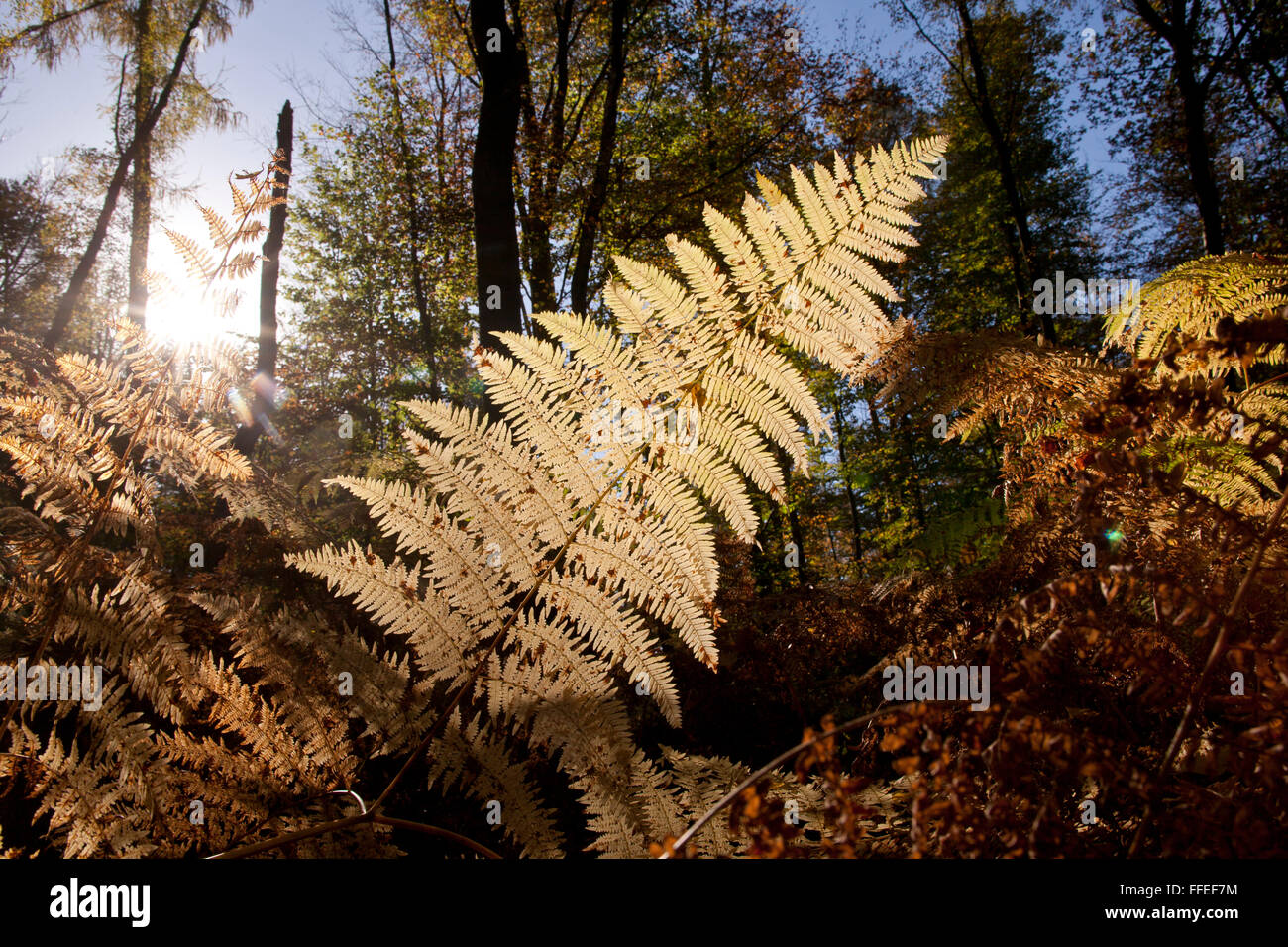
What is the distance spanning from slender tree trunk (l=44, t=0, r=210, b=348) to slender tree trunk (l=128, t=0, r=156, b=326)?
313 mm

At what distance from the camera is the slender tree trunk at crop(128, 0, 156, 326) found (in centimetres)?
1321

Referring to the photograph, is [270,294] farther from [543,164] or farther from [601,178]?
[601,178]

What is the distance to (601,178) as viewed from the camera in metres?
10.0

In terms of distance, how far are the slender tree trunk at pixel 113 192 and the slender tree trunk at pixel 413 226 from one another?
406 centimetres

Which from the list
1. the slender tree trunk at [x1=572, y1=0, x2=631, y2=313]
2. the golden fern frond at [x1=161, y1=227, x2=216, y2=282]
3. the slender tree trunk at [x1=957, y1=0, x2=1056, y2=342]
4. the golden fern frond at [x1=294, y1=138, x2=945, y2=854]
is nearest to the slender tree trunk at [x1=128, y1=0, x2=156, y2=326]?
the slender tree trunk at [x1=572, y1=0, x2=631, y2=313]

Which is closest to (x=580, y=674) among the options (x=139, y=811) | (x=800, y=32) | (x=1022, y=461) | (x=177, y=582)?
(x=139, y=811)

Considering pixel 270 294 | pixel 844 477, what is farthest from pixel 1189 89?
pixel 270 294

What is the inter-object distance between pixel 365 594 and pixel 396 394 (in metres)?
16.6

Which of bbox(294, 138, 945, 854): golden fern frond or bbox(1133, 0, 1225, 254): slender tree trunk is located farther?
bbox(1133, 0, 1225, 254): slender tree trunk

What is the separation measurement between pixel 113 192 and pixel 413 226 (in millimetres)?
5589

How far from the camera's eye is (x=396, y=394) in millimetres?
16344

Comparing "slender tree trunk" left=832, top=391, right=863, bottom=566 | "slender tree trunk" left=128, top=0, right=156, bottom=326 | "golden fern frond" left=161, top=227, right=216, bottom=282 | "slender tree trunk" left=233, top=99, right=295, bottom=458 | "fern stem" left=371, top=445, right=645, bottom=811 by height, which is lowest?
"fern stem" left=371, top=445, right=645, bottom=811

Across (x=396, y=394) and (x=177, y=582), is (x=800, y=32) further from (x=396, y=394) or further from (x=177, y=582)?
(x=177, y=582)

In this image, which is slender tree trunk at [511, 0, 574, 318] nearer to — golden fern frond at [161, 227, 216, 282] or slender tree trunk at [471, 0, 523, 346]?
slender tree trunk at [471, 0, 523, 346]
